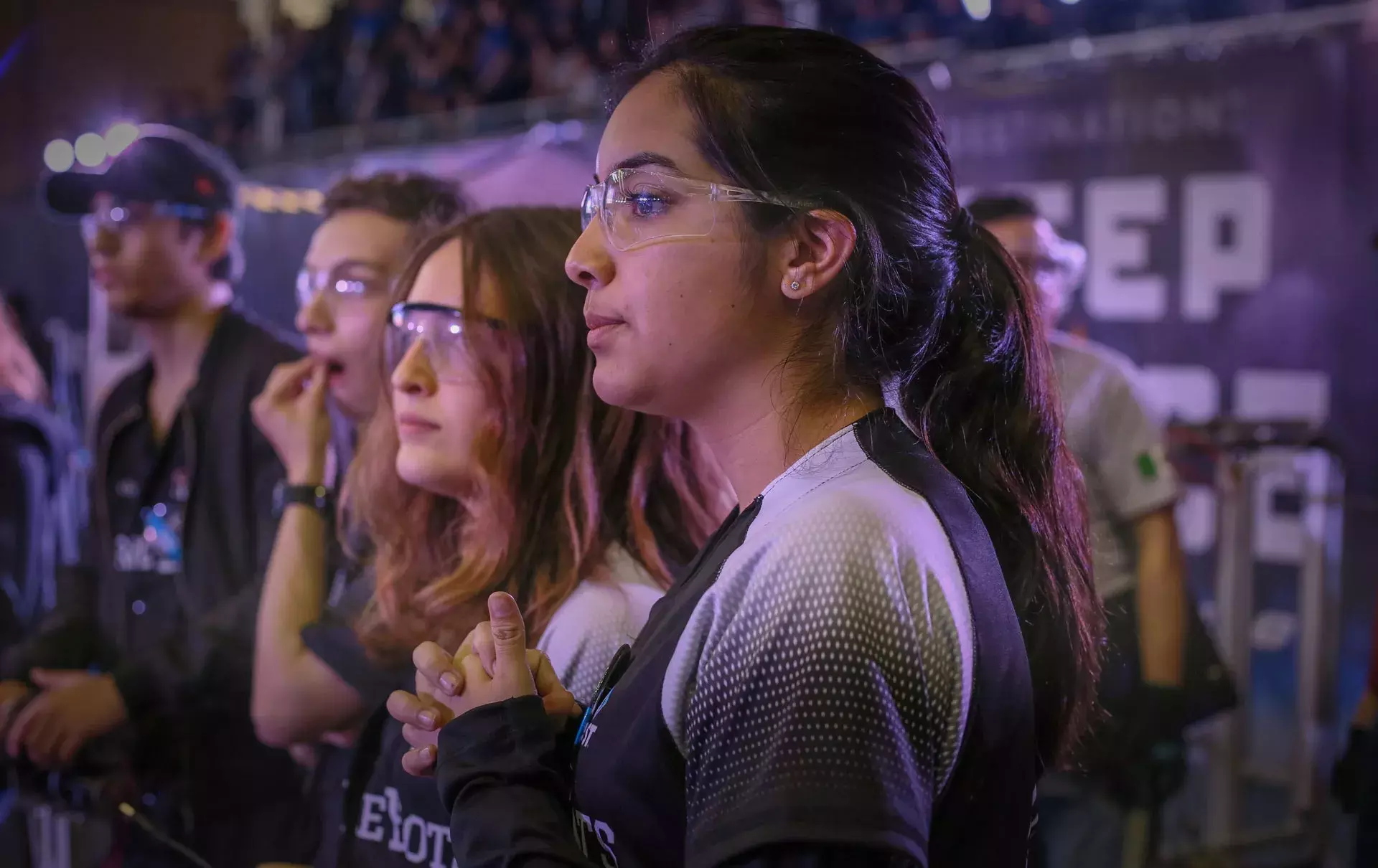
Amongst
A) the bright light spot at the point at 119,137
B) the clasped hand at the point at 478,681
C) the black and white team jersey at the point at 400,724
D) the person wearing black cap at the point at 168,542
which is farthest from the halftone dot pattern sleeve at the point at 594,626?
the bright light spot at the point at 119,137

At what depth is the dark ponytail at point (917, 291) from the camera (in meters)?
0.97

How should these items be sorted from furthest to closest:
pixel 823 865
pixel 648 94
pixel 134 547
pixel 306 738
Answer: pixel 134 547 < pixel 306 738 < pixel 648 94 < pixel 823 865

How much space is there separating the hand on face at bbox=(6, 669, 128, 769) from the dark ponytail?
63.2 inches

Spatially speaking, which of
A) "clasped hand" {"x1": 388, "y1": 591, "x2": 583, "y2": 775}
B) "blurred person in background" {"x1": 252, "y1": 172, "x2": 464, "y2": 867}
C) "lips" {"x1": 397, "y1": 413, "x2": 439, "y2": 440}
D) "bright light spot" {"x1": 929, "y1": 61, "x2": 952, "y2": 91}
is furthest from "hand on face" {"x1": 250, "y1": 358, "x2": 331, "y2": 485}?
"bright light spot" {"x1": 929, "y1": 61, "x2": 952, "y2": 91}

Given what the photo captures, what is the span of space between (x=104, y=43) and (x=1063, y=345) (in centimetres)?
235

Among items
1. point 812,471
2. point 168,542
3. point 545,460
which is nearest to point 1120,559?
point 545,460

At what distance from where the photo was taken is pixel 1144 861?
227 cm

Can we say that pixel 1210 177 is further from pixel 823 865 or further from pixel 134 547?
pixel 823 865

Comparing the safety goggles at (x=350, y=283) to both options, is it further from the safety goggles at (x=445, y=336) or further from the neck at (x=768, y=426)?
the neck at (x=768, y=426)

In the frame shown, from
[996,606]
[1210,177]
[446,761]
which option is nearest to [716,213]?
[996,606]

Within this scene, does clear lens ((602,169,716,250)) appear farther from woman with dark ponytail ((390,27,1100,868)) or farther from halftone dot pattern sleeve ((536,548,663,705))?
halftone dot pattern sleeve ((536,548,663,705))

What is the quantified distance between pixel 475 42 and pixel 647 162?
15.3ft

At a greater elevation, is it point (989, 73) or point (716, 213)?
point (989, 73)

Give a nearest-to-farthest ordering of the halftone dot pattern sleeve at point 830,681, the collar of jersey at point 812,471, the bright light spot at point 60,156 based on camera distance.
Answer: the halftone dot pattern sleeve at point 830,681, the collar of jersey at point 812,471, the bright light spot at point 60,156
